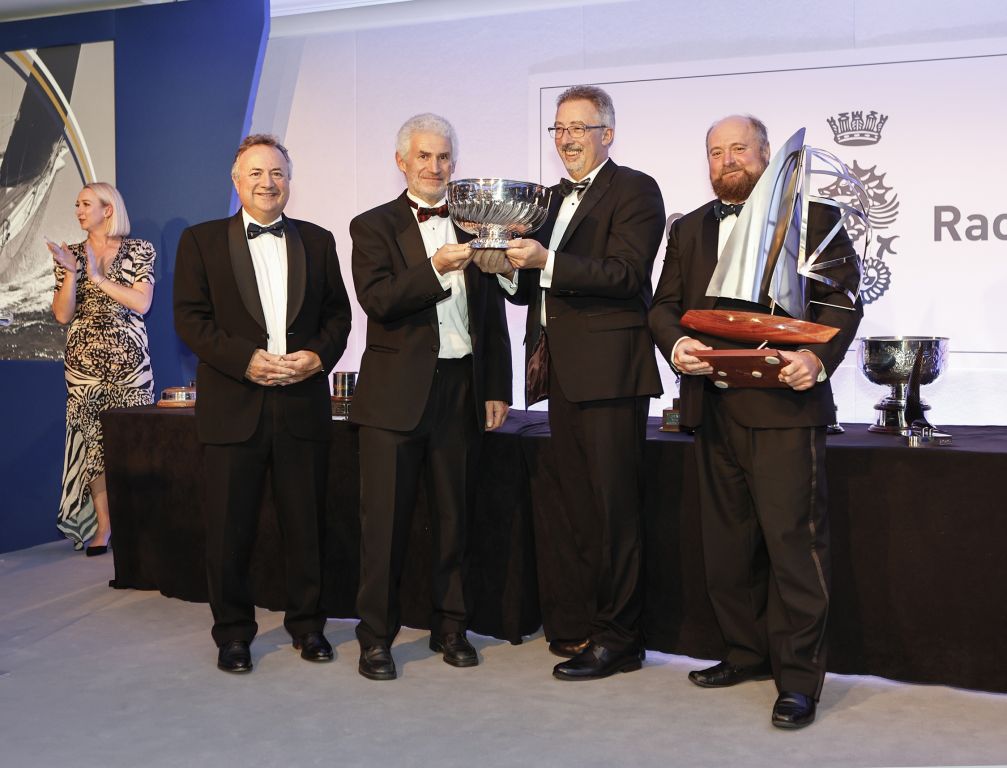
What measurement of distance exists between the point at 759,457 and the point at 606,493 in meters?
0.52

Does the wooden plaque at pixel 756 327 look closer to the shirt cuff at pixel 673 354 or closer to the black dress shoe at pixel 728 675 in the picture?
the shirt cuff at pixel 673 354

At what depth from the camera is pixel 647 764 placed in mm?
2604

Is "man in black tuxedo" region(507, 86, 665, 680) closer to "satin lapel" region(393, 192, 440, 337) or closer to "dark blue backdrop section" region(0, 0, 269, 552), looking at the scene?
"satin lapel" region(393, 192, 440, 337)

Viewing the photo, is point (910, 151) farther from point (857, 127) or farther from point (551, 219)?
point (551, 219)

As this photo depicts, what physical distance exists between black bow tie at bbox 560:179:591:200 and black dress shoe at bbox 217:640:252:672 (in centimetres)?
189

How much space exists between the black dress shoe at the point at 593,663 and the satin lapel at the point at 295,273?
1470mm

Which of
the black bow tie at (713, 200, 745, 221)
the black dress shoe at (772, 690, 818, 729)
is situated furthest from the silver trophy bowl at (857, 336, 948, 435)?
the black dress shoe at (772, 690, 818, 729)

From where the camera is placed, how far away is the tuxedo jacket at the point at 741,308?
2.88 m

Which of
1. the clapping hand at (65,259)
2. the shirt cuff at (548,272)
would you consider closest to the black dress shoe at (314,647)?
the shirt cuff at (548,272)

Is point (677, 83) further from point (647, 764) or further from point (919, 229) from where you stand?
point (647, 764)

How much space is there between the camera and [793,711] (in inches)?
111

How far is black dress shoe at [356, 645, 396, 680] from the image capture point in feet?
10.7

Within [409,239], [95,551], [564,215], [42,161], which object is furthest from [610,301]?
[42,161]

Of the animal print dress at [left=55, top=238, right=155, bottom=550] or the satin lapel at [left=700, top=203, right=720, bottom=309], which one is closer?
the satin lapel at [left=700, top=203, right=720, bottom=309]
